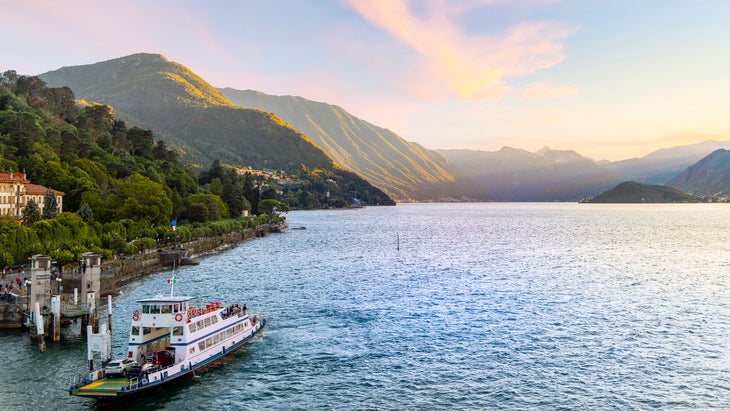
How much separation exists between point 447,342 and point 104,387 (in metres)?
28.2

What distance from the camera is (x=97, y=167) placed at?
133 meters

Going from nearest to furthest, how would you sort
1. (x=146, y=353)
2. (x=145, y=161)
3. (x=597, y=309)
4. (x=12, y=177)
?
1. (x=146, y=353)
2. (x=597, y=309)
3. (x=12, y=177)
4. (x=145, y=161)

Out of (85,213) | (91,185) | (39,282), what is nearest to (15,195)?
(85,213)

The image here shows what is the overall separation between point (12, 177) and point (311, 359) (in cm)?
8117

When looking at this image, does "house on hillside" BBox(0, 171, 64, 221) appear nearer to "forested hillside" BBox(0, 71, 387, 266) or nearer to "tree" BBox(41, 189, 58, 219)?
"tree" BBox(41, 189, 58, 219)

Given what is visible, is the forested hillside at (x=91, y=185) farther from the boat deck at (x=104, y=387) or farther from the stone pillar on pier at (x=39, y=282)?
the boat deck at (x=104, y=387)

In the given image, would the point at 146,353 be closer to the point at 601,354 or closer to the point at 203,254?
the point at 601,354

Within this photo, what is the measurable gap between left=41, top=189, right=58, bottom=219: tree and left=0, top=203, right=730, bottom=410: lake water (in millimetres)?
27288

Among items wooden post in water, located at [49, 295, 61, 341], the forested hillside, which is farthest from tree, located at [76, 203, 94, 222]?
wooden post in water, located at [49, 295, 61, 341]

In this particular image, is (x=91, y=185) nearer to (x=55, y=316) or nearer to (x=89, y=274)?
(x=89, y=274)

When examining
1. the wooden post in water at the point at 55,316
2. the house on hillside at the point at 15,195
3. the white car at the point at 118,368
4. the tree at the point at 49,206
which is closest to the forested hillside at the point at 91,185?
the tree at the point at 49,206

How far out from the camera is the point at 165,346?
135 feet

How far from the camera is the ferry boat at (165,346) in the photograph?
A: 3462 cm

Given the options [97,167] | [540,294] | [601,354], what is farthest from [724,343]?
[97,167]
